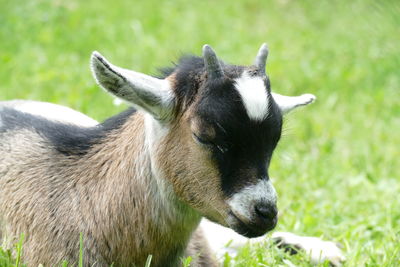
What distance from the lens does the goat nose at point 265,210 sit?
4.08 meters

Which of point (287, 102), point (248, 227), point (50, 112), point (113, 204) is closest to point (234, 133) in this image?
point (248, 227)

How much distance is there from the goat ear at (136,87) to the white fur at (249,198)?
692 millimetres

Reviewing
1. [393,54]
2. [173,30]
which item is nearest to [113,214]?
[393,54]

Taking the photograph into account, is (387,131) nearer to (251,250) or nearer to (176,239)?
(251,250)

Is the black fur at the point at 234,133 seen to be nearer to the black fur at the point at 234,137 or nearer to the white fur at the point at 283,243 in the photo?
the black fur at the point at 234,137

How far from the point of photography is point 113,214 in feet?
15.0

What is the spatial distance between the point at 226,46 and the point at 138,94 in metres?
7.98

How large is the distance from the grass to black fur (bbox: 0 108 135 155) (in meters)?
0.88

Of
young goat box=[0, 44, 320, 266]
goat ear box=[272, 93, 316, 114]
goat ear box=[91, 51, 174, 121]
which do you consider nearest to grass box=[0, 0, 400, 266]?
young goat box=[0, 44, 320, 266]

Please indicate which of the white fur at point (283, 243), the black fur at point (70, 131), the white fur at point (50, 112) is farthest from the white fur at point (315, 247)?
the white fur at point (50, 112)

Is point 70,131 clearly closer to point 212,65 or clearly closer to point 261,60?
point 212,65

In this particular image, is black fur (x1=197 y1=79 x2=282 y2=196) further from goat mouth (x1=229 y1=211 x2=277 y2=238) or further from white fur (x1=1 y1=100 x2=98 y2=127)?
white fur (x1=1 y1=100 x2=98 y2=127)

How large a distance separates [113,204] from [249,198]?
38.3 inches

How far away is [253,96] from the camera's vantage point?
413 cm
